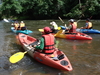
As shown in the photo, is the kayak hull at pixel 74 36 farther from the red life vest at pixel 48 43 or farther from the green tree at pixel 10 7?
the green tree at pixel 10 7

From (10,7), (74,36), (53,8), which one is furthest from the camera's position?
(10,7)

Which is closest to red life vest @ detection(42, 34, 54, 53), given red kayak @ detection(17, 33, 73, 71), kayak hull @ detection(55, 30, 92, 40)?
red kayak @ detection(17, 33, 73, 71)

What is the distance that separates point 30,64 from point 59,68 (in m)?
1.30

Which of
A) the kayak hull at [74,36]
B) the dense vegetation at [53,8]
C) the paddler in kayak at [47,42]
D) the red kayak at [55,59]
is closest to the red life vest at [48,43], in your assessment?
the paddler in kayak at [47,42]

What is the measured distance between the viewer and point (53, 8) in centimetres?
2481

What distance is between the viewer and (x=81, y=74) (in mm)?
4078

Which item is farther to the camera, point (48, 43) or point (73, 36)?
point (73, 36)

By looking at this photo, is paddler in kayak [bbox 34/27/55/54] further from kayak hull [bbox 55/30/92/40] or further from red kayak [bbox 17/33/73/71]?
kayak hull [bbox 55/30/92/40]

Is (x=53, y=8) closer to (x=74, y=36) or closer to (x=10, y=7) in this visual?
(x=10, y=7)

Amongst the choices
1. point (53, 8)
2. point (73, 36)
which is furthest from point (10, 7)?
point (73, 36)

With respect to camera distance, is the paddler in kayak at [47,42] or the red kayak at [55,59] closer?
the red kayak at [55,59]

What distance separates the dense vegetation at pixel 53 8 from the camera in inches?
826

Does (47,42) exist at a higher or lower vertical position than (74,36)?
higher

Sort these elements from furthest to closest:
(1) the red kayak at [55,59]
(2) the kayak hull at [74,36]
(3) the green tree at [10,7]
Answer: (3) the green tree at [10,7]
(2) the kayak hull at [74,36]
(1) the red kayak at [55,59]
